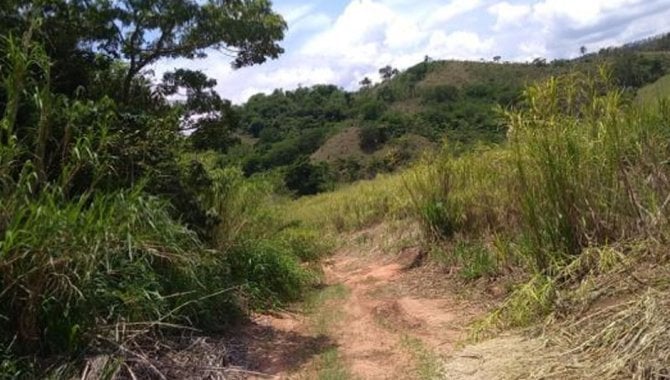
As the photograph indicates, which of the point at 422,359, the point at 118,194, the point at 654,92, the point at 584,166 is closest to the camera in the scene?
the point at 118,194

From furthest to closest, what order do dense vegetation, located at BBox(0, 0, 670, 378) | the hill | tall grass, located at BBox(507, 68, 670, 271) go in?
1. the hill
2. tall grass, located at BBox(507, 68, 670, 271)
3. dense vegetation, located at BBox(0, 0, 670, 378)

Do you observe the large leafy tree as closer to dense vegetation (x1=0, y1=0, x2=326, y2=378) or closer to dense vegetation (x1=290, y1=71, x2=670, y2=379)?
dense vegetation (x1=0, y1=0, x2=326, y2=378)

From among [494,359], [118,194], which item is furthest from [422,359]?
[118,194]

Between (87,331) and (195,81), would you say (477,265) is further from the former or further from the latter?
(87,331)

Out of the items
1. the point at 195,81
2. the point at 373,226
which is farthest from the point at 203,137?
the point at 373,226

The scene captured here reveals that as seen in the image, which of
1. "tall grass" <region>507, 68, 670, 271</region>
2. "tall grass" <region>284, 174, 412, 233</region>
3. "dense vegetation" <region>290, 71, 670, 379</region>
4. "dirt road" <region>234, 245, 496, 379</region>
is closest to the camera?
"dense vegetation" <region>290, 71, 670, 379</region>

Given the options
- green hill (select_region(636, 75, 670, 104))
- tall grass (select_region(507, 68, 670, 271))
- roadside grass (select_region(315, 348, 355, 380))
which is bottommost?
roadside grass (select_region(315, 348, 355, 380))

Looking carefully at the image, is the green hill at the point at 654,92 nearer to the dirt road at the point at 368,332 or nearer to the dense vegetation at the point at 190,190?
the dense vegetation at the point at 190,190

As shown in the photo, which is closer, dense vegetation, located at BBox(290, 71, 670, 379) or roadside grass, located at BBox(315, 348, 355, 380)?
dense vegetation, located at BBox(290, 71, 670, 379)

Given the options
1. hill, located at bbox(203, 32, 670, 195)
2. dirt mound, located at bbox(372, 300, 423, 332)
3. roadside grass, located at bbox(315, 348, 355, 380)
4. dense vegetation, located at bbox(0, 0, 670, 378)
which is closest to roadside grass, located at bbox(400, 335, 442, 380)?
dirt mound, located at bbox(372, 300, 423, 332)

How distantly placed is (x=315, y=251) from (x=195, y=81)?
12.0ft

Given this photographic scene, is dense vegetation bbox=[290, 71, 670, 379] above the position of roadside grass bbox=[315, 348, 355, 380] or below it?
above

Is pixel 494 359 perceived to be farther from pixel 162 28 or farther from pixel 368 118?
pixel 368 118

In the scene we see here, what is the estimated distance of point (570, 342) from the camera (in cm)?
450
